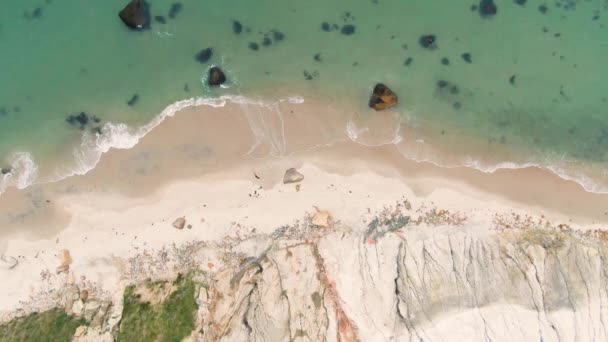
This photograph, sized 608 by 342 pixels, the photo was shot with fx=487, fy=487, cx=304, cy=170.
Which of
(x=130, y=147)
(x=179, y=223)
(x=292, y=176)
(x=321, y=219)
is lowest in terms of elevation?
(x=179, y=223)

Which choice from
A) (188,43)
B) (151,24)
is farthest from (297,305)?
(151,24)

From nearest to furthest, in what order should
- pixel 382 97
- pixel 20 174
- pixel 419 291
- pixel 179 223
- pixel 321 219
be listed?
pixel 419 291, pixel 321 219, pixel 179 223, pixel 382 97, pixel 20 174

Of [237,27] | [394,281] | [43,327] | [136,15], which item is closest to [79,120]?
[136,15]

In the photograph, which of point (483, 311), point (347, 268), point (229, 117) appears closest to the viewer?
point (483, 311)

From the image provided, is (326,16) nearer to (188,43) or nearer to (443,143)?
(188,43)

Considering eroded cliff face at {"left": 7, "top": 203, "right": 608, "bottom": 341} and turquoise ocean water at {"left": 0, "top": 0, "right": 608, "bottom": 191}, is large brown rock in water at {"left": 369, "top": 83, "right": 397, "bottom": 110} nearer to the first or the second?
turquoise ocean water at {"left": 0, "top": 0, "right": 608, "bottom": 191}

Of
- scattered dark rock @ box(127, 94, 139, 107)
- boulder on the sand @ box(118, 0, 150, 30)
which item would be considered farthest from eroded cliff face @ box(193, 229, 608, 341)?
boulder on the sand @ box(118, 0, 150, 30)

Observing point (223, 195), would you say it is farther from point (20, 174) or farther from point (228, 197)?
point (20, 174)
